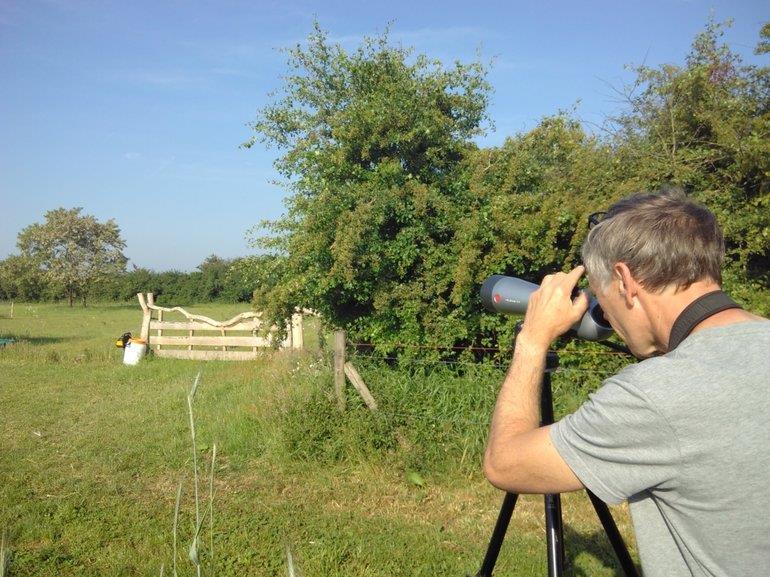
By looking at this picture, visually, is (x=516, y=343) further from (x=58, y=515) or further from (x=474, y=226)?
(x=474, y=226)

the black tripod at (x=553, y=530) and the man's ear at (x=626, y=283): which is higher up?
the man's ear at (x=626, y=283)

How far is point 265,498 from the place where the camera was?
16.4ft

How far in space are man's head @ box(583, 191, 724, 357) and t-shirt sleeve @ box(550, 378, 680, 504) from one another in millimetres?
220

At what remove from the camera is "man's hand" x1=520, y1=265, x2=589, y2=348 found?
146cm

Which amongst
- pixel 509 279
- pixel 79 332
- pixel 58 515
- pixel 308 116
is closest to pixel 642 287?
pixel 509 279

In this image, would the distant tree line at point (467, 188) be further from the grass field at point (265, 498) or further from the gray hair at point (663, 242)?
the gray hair at point (663, 242)

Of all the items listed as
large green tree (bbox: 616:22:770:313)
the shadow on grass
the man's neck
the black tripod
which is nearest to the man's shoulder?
the man's neck

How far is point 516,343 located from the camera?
4.97 ft

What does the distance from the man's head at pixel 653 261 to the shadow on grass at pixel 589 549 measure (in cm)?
303

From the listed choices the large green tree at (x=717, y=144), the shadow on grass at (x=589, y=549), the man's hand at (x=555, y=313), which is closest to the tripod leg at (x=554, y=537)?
the man's hand at (x=555, y=313)

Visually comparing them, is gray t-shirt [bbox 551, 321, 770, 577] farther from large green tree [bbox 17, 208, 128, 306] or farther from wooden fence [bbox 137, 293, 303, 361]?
large green tree [bbox 17, 208, 128, 306]

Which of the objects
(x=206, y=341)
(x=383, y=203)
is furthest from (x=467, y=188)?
(x=206, y=341)

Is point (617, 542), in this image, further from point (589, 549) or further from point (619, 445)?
point (589, 549)

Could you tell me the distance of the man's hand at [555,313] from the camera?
4.78ft
